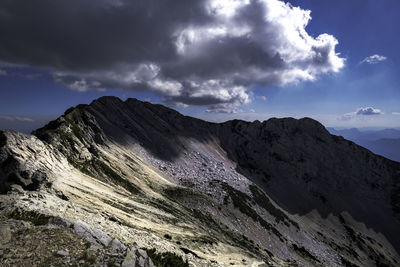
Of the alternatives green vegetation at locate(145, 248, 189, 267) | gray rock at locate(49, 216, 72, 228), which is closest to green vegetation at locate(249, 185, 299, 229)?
green vegetation at locate(145, 248, 189, 267)

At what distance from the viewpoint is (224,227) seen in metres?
64.4

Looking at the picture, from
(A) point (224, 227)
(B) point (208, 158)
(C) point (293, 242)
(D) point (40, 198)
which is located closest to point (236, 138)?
(B) point (208, 158)

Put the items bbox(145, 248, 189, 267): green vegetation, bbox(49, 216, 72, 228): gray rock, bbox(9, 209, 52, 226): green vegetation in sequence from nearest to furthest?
1. bbox(9, 209, 52, 226): green vegetation
2. bbox(49, 216, 72, 228): gray rock
3. bbox(145, 248, 189, 267): green vegetation

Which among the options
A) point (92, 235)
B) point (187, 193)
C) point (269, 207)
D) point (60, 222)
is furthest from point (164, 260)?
point (269, 207)

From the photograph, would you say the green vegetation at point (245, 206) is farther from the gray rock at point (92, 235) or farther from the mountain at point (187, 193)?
the gray rock at point (92, 235)

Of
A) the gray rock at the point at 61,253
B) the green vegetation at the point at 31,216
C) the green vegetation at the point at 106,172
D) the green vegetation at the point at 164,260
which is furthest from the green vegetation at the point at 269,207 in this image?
the gray rock at the point at 61,253

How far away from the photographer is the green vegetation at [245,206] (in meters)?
82.2

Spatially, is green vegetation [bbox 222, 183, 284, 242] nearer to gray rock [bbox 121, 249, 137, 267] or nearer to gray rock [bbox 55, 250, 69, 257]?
gray rock [bbox 121, 249, 137, 267]

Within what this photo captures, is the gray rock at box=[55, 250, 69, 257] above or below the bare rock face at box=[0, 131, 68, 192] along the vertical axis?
below

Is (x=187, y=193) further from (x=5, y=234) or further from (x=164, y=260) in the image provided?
(x=5, y=234)

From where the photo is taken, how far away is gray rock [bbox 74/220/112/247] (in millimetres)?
17734

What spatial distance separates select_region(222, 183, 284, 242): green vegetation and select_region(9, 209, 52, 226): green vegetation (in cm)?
6792

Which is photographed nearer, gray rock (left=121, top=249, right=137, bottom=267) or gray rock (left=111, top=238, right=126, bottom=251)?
gray rock (left=121, top=249, right=137, bottom=267)

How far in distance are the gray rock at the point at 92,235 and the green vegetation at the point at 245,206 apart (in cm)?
6601
